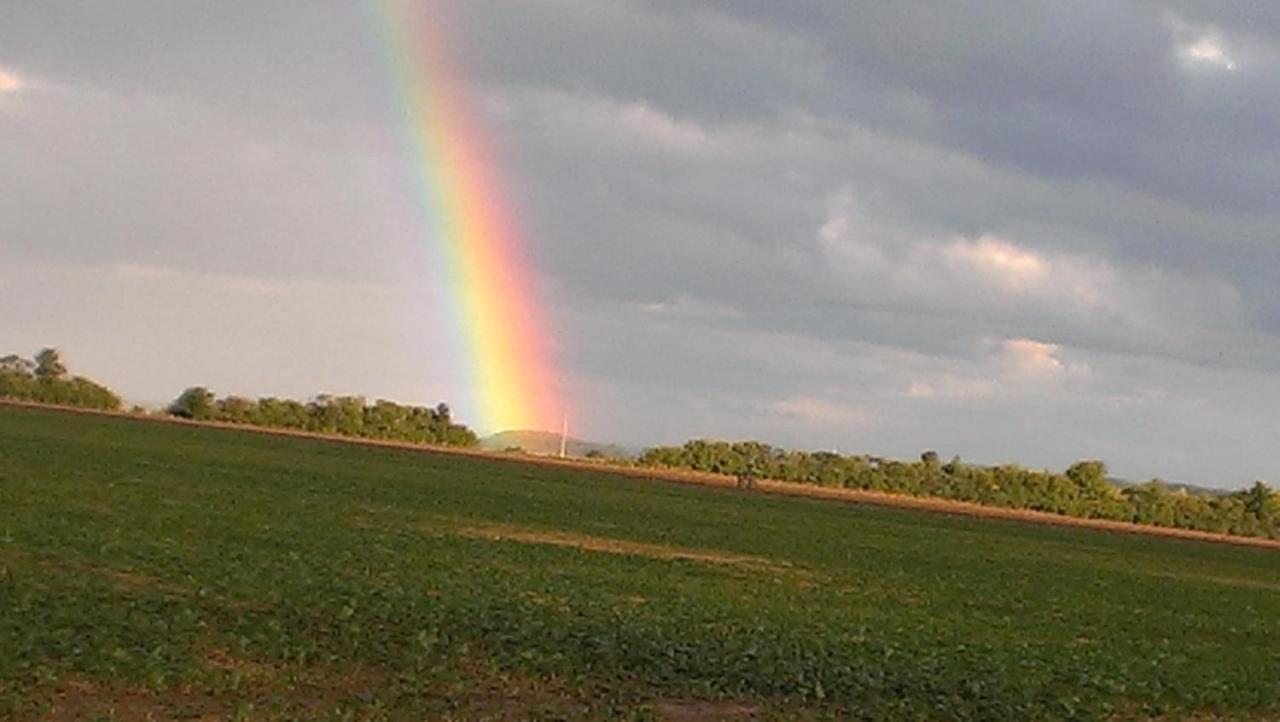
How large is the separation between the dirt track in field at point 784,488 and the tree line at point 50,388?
4.46 metres

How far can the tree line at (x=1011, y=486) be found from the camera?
14688 centimetres

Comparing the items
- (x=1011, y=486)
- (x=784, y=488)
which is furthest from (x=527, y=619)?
(x=1011, y=486)

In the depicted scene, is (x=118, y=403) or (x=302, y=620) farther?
(x=118, y=403)

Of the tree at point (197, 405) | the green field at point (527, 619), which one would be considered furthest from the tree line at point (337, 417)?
the green field at point (527, 619)

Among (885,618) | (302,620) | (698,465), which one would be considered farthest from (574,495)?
(698,465)

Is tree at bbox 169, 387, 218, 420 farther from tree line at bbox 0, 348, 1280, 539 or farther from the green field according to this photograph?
the green field

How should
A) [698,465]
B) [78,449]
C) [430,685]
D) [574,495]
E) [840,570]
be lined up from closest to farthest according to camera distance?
[430,685], [840,570], [78,449], [574,495], [698,465]

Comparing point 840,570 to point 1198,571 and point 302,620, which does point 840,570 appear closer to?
point 302,620

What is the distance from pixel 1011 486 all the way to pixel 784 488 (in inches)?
1350

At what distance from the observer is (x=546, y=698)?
1728 centimetres

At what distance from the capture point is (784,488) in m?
133

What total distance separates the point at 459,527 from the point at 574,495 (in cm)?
3267

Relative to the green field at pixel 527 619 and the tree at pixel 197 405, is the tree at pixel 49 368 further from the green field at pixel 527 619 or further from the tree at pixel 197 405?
the green field at pixel 527 619

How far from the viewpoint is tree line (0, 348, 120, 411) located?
140 metres
